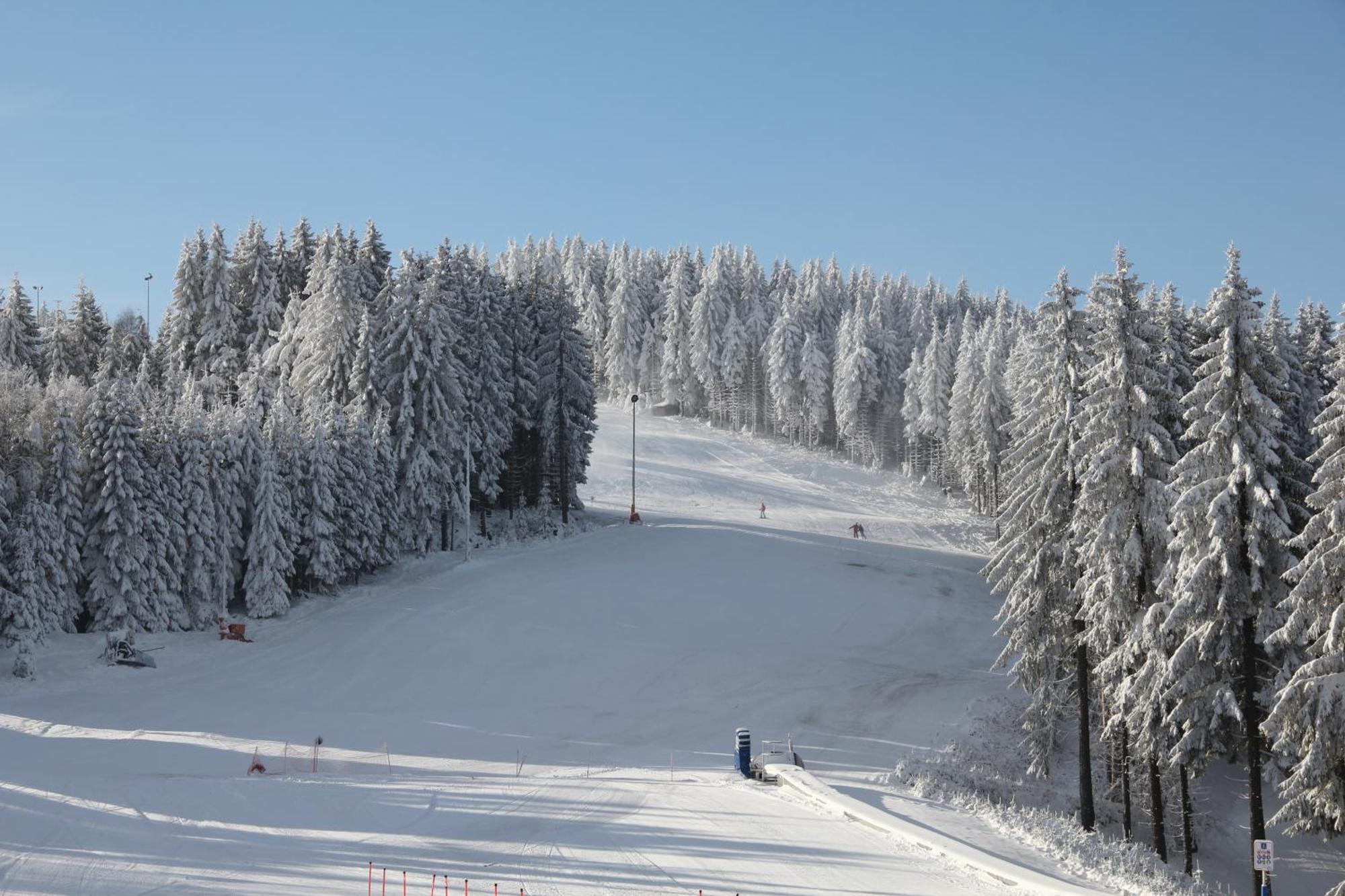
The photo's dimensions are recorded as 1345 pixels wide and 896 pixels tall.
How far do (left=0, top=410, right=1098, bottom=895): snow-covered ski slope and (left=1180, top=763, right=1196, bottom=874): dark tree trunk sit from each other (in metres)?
6.85

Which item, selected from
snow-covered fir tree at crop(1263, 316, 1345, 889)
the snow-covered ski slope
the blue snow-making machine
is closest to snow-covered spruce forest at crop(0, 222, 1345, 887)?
snow-covered fir tree at crop(1263, 316, 1345, 889)

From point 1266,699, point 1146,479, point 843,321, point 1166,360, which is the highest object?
point 843,321

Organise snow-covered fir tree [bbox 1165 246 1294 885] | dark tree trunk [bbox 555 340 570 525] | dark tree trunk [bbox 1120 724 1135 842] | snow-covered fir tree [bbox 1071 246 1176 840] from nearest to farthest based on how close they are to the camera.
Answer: snow-covered fir tree [bbox 1165 246 1294 885] → snow-covered fir tree [bbox 1071 246 1176 840] → dark tree trunk [bbox 1120 724 1135 842] → dark tree trunk [bbox 555 340 570 525]

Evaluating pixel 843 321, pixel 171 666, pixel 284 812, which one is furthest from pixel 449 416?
pixel 843 321

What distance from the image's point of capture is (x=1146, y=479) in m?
25.3

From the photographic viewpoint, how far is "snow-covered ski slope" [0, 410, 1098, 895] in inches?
689

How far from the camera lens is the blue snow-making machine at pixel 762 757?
25.7m

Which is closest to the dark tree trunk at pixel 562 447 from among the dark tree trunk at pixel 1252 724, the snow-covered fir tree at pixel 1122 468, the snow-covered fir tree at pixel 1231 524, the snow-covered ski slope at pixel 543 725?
the snow-covered ski slope at pixel 543 725

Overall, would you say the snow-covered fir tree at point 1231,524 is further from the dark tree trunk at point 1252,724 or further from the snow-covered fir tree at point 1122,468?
the snow-covered fir tree at point 1122,468

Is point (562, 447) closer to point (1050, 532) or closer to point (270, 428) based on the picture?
point (270, 428)

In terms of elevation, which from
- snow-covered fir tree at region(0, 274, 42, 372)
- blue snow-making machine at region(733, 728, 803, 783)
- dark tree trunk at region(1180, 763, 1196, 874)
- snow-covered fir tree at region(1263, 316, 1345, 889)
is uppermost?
snow-covered fir tree at region(0, 274, 42, 372)

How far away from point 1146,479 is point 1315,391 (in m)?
16.2

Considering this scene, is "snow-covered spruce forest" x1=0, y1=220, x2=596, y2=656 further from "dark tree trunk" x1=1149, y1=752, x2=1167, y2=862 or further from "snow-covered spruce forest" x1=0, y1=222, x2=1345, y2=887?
"dark tree trunk" x1=1149, y1=752, x2=1167, y2=862

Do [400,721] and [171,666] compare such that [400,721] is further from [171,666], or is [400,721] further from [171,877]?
[171,877]
